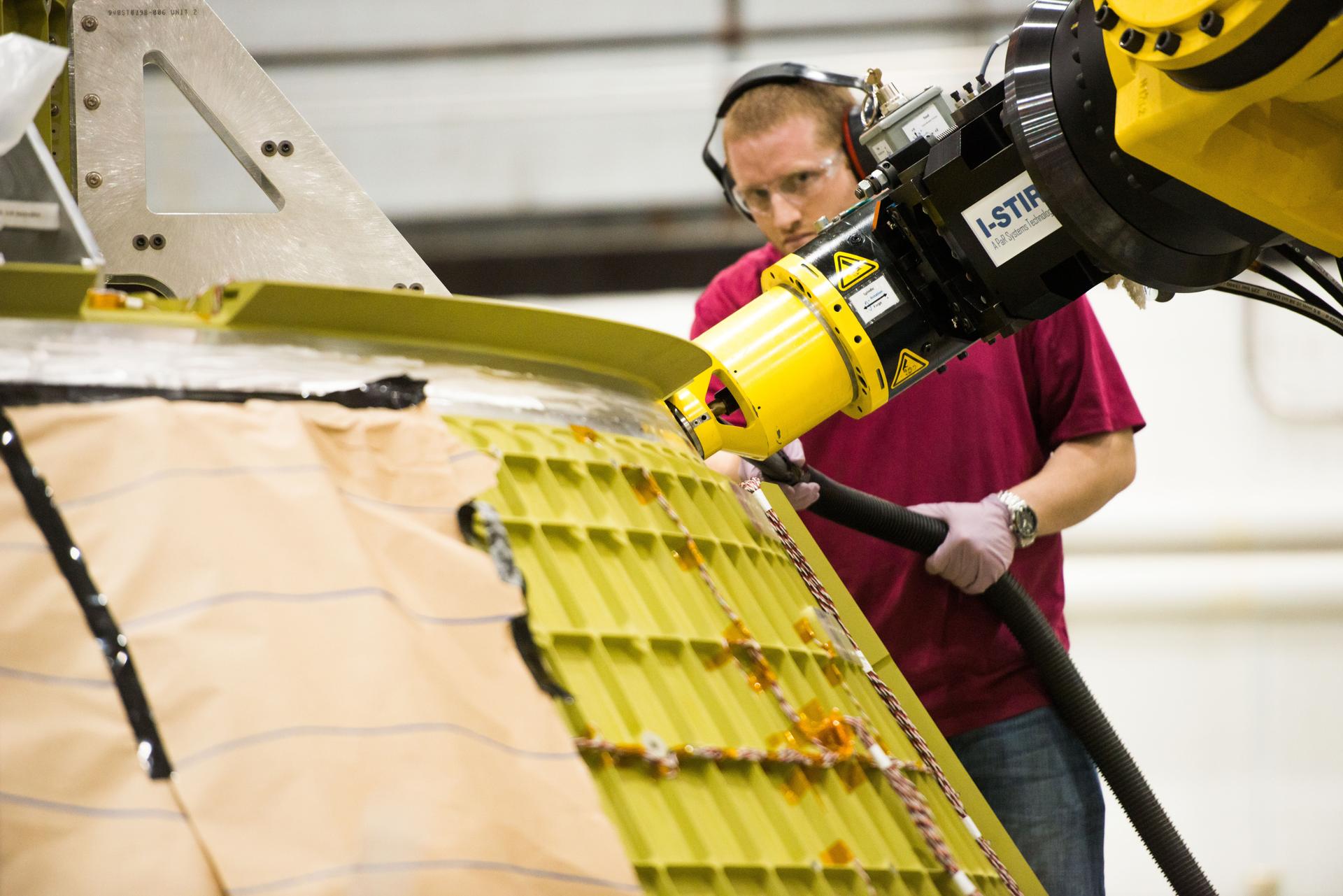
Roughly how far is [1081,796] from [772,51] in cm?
275

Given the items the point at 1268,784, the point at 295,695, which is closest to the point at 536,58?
the point at 1268,784

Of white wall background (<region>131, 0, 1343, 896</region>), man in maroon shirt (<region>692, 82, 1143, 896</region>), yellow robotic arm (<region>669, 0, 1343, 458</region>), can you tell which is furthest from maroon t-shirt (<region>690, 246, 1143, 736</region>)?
white wall background (<region>131, 0, 1343, 896</region>)

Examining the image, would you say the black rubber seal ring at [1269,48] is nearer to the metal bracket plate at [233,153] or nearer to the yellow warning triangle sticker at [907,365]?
the yellow warning triangle sticker at [907,365]

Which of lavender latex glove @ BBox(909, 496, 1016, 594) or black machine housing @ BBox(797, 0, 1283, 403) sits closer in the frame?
black machine housing @ BBox(797, 0, 1283, 403)

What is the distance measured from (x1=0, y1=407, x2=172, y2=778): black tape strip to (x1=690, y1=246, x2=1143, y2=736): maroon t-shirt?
1382mm

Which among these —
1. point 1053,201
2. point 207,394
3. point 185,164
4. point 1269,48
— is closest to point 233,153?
point 207,394

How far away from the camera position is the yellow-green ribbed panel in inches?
31.8

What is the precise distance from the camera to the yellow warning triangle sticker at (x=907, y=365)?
4.17 feet

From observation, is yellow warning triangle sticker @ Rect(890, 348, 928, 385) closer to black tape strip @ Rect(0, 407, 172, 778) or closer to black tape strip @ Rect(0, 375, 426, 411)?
black tape strip @ Rect(0, 375, 426, 411)

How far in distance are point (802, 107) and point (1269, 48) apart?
1.31 m

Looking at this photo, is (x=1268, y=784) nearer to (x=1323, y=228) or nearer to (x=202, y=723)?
(x=1323, y=228)

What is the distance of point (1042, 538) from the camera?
2010mm

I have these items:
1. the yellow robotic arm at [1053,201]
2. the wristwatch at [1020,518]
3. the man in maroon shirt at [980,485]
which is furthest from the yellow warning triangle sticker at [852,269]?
the wristwatch at [1020,518]

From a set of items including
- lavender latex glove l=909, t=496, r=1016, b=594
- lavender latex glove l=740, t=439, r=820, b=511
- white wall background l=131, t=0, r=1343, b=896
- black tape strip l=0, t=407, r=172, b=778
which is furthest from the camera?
white wall background l=131, t=0, r=1343, b=896
